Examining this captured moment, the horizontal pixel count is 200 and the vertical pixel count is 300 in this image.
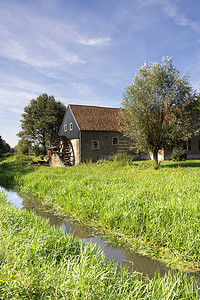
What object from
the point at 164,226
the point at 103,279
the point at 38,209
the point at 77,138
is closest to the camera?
the point at 103,279

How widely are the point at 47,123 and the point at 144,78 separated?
2797 centimetres

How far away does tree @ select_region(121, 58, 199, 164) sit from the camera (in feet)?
59.0

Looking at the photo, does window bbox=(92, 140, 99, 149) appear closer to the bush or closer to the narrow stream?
the bush

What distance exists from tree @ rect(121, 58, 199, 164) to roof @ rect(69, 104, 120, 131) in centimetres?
830

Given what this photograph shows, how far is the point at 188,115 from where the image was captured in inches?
727

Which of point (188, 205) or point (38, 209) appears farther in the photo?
point (38, 209)

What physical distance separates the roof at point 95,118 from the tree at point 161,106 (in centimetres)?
830

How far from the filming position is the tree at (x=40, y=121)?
43.2 meters

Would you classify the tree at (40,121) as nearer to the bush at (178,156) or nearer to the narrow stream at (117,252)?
the bush at (178,156)

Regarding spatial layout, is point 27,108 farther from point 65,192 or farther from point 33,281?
point 33,281

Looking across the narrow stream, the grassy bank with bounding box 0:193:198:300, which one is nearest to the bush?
the narrow stream

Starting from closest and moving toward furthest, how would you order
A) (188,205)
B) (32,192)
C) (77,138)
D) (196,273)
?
(196,273) < (188,205) < (32,192) < (77,138)

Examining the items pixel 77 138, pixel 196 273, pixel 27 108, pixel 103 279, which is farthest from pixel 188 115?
pixel 27 108

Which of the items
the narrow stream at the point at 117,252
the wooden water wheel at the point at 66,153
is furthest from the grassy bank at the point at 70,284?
the wooden water wheel at the point at 66,153
